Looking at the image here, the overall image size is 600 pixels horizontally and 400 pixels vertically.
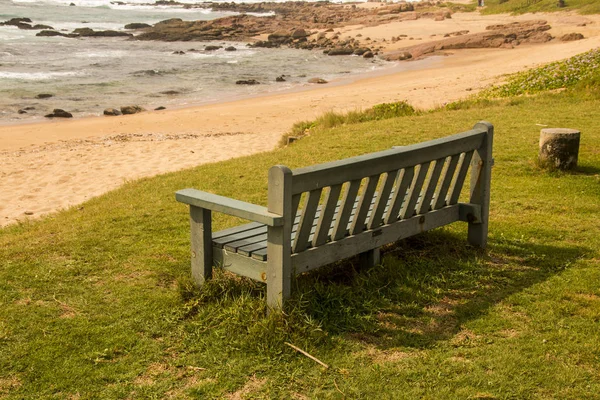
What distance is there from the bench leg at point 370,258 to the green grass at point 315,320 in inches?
3.0

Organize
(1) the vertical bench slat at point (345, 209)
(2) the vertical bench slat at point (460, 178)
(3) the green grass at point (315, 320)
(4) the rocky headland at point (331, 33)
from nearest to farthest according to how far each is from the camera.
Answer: (3) the green grass at point (315, 320) → (1) the vertical bench slat at point (345, 209) → (2) the vertical bench slat at point (460, 178) → (4) the rocky headland at point (331, 33)

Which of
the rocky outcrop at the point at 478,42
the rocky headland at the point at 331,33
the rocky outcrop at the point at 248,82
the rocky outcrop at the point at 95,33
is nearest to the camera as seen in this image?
the rocky outcrop at the point at 248,82

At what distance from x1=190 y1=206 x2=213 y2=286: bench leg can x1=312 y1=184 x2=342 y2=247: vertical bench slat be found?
29.7 inches

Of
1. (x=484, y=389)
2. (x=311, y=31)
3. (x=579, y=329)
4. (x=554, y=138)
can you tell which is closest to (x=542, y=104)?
(x=554, y=138)

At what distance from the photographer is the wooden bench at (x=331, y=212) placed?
446cm

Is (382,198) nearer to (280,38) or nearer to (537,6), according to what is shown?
(280,38)

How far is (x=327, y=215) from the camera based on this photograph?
15.6ft

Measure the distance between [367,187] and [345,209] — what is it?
0.24 metres

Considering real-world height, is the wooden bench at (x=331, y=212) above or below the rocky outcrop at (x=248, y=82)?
above

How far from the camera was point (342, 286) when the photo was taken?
5.17m

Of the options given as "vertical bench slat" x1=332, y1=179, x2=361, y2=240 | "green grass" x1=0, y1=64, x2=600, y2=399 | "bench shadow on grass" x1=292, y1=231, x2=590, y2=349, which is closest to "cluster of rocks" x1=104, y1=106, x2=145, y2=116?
"green grass" x1=0, y1=64, x2=600, y2=399

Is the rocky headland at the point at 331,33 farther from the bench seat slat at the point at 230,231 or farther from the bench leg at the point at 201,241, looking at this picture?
the bench leg at the point at 201,241

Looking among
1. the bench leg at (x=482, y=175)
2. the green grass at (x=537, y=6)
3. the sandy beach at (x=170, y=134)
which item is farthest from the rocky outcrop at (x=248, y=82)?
the green grass at (x=537, y=6)

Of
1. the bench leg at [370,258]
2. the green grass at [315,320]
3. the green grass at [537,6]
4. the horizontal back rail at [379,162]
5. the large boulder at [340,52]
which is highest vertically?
the green grass at [537,6]
